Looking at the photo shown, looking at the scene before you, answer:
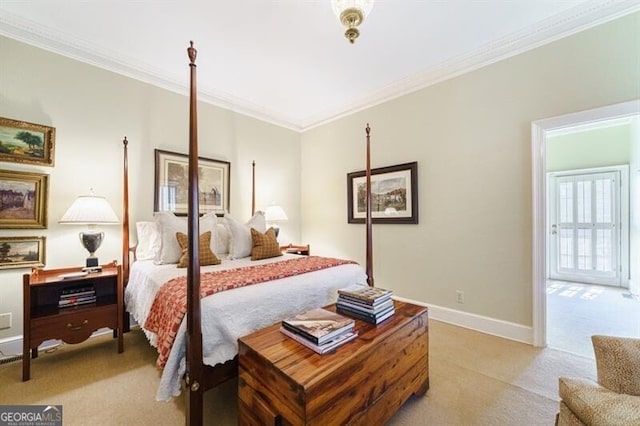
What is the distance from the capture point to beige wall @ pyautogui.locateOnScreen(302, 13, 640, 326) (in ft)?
7.23

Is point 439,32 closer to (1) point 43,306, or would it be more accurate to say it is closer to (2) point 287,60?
(2) point 287,60

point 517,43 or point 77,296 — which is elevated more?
point 517,43

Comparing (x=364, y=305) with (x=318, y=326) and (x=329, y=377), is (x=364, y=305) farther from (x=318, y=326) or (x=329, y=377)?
(x=329, y=377)

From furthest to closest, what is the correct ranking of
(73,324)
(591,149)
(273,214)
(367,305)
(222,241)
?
1. (591,149)
2. (273,214)
3. (222,241)
4. (73,324)
5. (367,305)

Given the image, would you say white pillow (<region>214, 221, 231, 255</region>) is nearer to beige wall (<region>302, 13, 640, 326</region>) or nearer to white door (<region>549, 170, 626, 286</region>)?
beige wall (<region>302, 13, 640, 326</region>)

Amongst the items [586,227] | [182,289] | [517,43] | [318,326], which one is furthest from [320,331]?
[586,227]

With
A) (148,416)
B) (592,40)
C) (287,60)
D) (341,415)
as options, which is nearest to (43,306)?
(148,416)

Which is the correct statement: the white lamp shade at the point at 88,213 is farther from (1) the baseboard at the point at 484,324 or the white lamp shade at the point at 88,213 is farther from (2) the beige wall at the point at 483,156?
(1) the baseboard at the point at 484,324

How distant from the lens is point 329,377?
110 cm

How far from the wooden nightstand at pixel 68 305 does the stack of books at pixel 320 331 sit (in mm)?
1823

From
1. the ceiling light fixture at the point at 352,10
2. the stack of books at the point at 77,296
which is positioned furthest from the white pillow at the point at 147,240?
the ceiling light fixture at the point at 352,10

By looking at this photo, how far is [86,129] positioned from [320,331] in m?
3.02

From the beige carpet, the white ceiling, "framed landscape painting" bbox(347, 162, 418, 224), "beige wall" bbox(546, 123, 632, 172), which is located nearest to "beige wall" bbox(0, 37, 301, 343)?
the white ceiling

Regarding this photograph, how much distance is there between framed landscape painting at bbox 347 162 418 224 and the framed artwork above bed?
186cm
